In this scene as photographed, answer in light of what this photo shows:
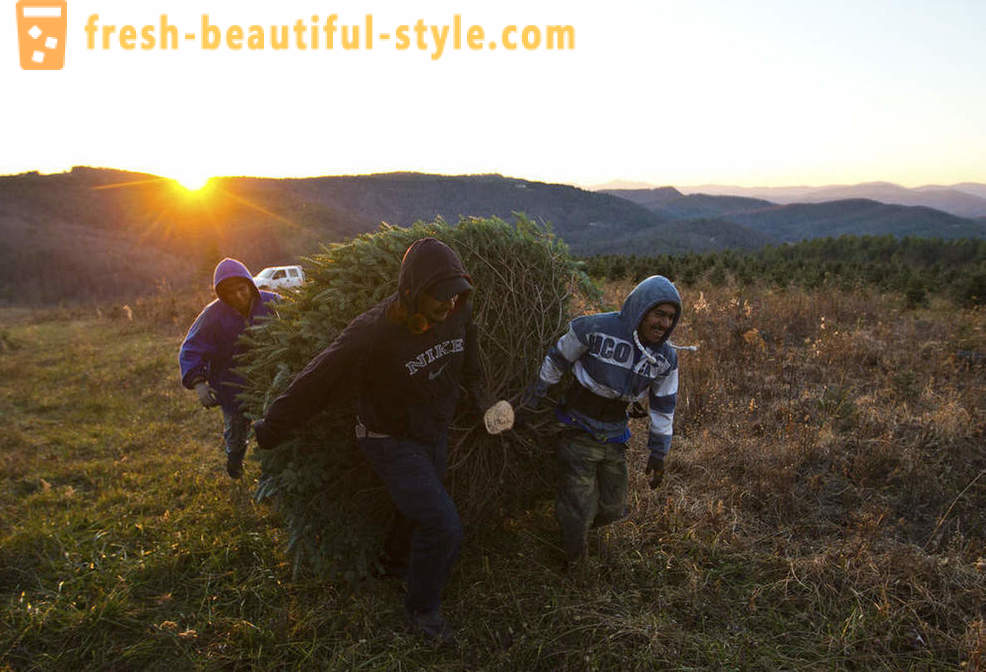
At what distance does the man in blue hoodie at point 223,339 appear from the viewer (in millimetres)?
4012

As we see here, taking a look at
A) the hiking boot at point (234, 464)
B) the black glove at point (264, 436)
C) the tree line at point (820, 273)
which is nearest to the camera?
the black glove at point (264, 436)

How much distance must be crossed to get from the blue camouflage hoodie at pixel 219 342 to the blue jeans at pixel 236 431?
93 millimetres

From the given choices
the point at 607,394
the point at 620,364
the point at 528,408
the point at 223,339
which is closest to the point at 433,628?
the point at 528,408

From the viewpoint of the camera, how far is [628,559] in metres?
3.58

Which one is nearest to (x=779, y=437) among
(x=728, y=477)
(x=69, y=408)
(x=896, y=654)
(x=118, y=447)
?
(x=728, y=477)

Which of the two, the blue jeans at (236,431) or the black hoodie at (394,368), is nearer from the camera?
Answer: the black hoodie at (394,368)

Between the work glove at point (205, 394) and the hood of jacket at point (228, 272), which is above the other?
the hood of jacket at point (228, 272)

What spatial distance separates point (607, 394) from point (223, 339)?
10.3 feet

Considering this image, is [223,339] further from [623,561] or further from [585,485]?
[623,561]

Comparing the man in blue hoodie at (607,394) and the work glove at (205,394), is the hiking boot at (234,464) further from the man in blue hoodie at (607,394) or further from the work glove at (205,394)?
the man in blue hoodie at (607,394)

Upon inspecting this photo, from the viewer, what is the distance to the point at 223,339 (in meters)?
4.14

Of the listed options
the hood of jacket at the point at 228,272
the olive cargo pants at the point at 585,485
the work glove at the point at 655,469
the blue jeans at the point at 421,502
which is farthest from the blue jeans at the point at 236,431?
the work glove at the point at 655,469

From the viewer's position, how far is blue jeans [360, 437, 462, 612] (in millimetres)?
2641

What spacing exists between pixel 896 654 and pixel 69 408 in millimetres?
9905
